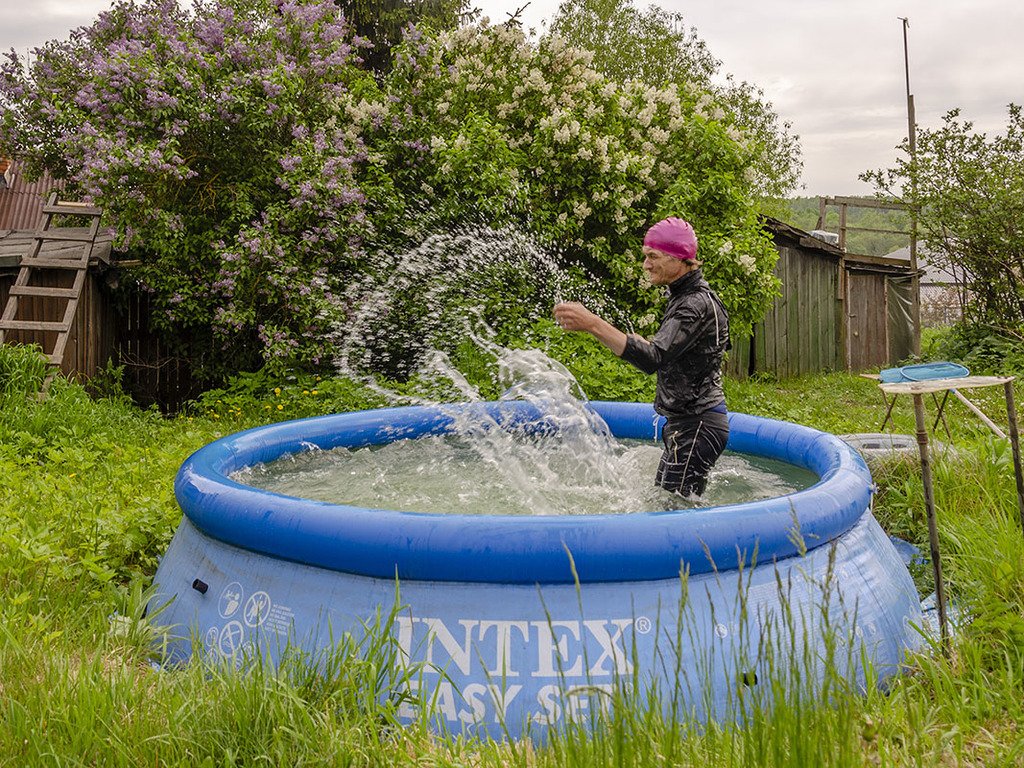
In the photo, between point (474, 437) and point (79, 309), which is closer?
point (474, 437)

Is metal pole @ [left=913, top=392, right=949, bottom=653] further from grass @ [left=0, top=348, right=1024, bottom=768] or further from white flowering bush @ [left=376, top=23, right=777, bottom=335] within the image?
A: white flowering bush @ [left=376, top=23, right=777, bottom=335]

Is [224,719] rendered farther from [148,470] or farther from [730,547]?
[148,470]

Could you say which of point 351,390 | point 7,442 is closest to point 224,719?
point 7,442

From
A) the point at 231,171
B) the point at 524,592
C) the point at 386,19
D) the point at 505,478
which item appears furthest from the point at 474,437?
the point at 386,19

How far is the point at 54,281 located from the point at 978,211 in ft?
41.7

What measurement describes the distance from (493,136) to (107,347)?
15.9 feet

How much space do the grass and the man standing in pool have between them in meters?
1.19

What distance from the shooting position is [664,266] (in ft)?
13.5

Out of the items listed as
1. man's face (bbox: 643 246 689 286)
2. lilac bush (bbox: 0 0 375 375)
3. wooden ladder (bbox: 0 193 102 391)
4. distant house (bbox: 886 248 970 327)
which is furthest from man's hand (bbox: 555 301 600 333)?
distant house (bbox: 886 248 970 327)

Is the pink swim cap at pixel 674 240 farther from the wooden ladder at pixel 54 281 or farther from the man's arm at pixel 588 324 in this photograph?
the wooden ladder at pixel 54 281

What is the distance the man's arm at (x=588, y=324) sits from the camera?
372 cm

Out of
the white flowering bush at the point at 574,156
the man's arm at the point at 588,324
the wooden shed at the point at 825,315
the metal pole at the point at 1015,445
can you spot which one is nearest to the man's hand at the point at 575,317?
the man's arm at the point at 588,324

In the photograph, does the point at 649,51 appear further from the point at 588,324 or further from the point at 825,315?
the point at 588,324

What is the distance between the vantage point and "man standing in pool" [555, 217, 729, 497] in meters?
3.94
